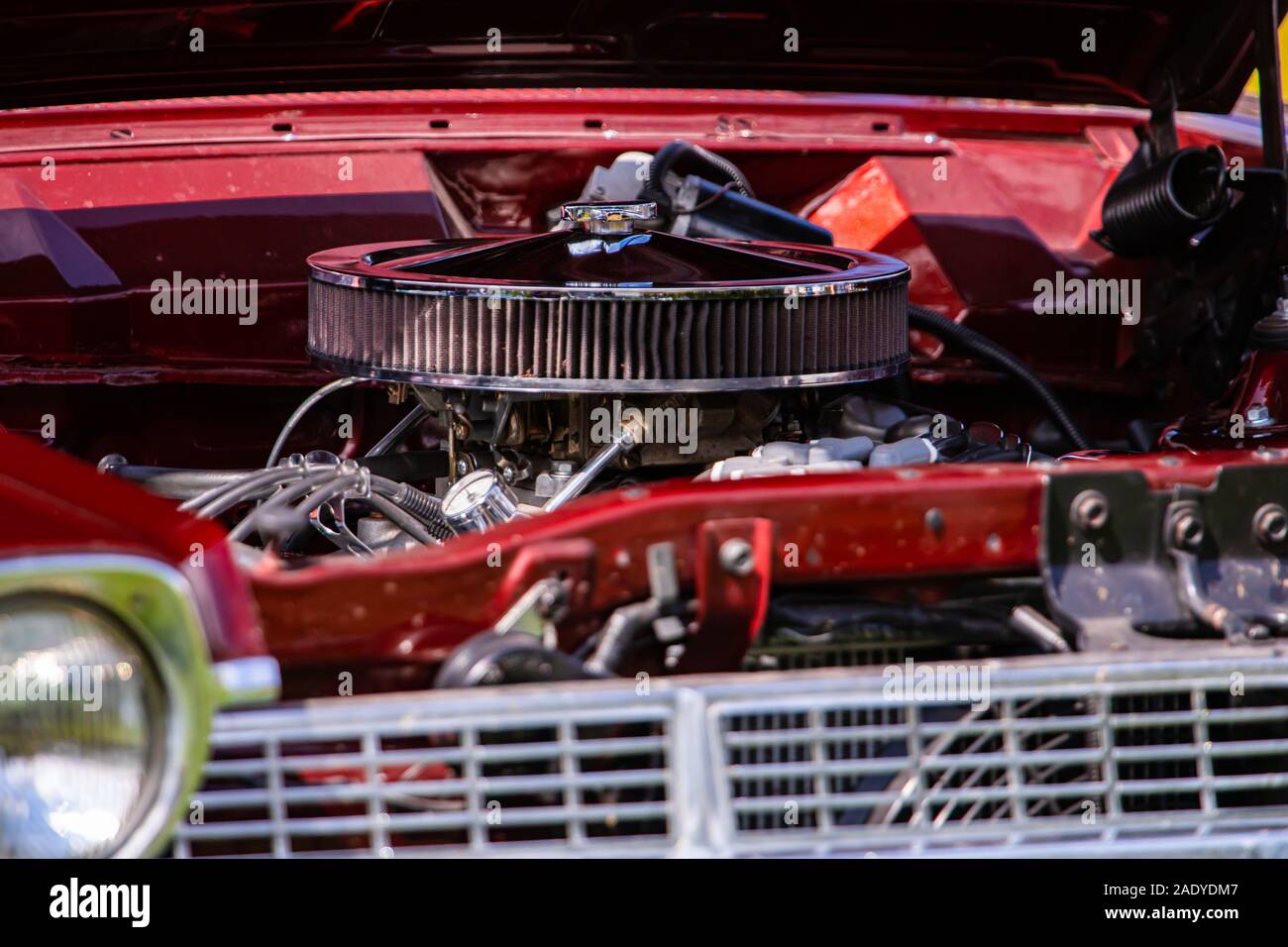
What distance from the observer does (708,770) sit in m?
1.17

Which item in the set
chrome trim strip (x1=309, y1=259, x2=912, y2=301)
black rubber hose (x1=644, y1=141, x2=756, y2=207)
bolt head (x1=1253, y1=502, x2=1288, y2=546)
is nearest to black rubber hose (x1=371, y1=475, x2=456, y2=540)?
chrome trim strip (x1=309, y1=259, x2=912, y2=301)

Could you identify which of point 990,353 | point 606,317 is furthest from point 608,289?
point 990,353

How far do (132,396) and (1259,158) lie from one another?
194 cm

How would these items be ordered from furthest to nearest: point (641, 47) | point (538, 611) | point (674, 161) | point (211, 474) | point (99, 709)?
point (641, 47) < point (674, 161) < point (211, 474) < point (538, 611) < point (99, 709)

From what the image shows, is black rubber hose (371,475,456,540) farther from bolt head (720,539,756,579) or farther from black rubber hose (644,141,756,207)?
black rubber hose (644,141,756,207)

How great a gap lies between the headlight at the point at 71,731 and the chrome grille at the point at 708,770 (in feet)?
0.20

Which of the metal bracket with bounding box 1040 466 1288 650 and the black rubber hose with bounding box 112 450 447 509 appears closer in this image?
the metal bracket with bounding box 1040 466 1288 650

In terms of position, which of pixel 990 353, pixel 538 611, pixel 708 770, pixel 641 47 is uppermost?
pixel 641 47

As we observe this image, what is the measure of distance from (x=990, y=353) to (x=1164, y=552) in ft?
2.84

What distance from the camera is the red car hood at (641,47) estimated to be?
2.22m

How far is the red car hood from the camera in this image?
7.28 feet

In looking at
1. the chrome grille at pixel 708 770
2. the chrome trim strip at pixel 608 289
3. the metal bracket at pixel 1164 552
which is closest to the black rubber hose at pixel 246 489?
the chrome trim strip at pixel 608 289

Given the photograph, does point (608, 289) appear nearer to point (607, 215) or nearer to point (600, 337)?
point (600, 337)

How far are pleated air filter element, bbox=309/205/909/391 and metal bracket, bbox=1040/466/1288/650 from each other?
17.2 inches
